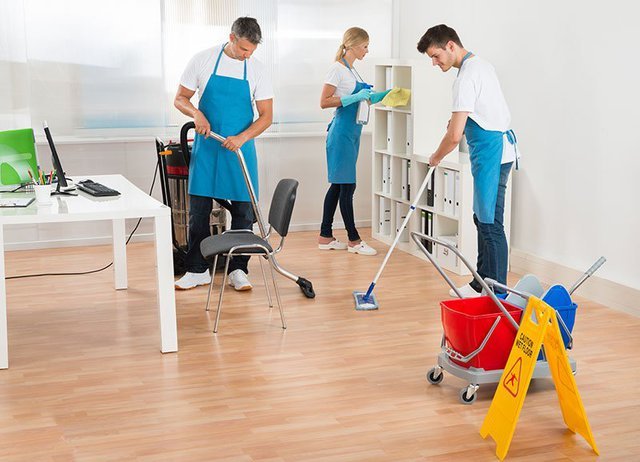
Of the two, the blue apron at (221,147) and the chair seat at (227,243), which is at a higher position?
the blue apron at (221,147)

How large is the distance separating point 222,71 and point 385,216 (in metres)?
2.15

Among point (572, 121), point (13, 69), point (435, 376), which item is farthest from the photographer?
point (13, 69)

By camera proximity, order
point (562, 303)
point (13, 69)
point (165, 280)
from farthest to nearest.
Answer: point (13, 69) < point (165, 280) < point (562, 303)

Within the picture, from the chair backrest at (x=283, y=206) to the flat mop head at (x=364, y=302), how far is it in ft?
2.23

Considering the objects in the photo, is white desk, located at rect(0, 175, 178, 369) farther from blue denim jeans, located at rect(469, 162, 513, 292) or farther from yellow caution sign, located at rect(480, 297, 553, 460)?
blue denim jeans, located at rect(469, 162, 513, 292)

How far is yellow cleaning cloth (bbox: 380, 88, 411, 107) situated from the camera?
6.22m

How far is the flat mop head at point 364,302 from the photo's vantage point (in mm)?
4930

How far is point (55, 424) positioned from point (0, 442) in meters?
0.22

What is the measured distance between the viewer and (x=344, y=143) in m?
6.21

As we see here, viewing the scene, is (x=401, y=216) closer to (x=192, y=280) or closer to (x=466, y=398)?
(x=192, y=280)

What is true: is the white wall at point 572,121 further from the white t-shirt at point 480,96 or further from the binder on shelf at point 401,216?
the binder on shelf at point 401,216

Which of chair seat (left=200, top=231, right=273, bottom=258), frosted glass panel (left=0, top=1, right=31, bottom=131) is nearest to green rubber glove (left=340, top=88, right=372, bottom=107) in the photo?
chair seat (left=200, top=231, right=273, bottom=258)

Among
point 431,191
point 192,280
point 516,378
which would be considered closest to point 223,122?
point 192,280

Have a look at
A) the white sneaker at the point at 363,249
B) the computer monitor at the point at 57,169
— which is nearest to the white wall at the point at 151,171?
the white sneaker at the point at 363,249
